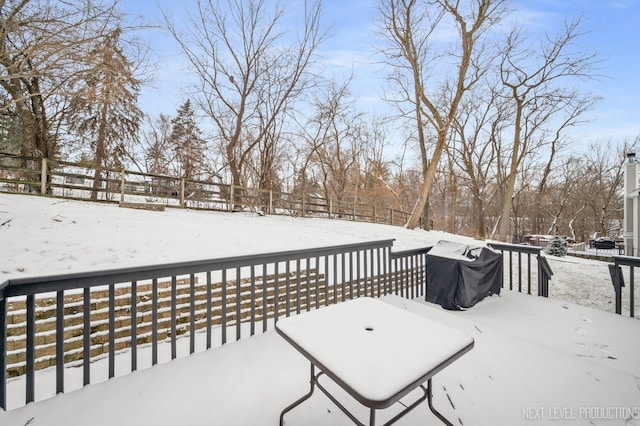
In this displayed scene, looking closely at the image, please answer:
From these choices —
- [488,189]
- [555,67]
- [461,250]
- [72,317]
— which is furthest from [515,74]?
[72,317]

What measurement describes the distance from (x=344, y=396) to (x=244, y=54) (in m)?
14.9

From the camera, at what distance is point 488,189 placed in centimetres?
2022

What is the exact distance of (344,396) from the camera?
1688 millimetres

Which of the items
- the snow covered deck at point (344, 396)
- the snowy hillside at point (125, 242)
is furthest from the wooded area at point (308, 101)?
the snow covered deck at point (344, 396)

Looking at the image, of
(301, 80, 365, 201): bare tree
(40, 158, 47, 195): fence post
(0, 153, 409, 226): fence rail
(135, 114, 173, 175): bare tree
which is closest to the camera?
(40, 158, 47, 195): fence post

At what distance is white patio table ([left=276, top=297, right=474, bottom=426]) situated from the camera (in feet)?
3.20

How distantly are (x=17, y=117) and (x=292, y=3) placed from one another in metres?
11.7

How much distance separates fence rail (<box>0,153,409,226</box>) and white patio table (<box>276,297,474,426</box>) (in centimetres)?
919

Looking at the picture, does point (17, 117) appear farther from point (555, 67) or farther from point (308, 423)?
point (555, 67)

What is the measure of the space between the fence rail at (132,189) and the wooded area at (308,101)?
0.59m

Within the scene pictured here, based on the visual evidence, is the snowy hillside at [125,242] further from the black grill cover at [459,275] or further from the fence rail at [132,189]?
the black grill cover at [459,275]

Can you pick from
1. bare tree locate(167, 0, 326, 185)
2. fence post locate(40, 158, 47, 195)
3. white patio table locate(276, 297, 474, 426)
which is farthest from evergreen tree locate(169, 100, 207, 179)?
white patio table locate(276, 297, 474, 426)

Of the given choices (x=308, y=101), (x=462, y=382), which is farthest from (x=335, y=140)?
(x=462, y=382)

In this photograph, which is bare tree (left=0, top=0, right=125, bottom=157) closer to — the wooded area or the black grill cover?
the wooded area
